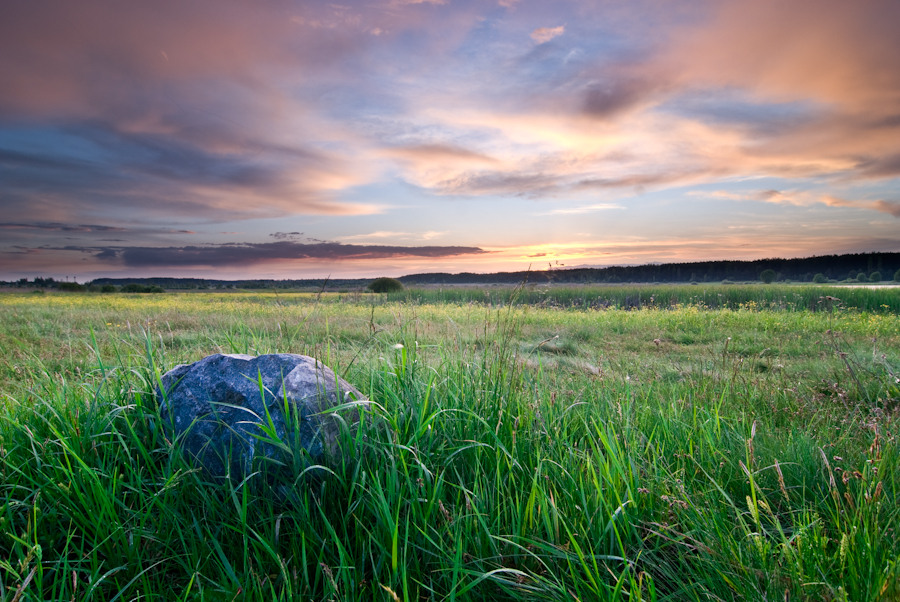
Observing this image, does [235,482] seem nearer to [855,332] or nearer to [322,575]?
[322,575]

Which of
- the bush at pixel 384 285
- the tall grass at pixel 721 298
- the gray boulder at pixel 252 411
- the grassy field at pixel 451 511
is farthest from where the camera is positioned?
the bush at pixel 384 285

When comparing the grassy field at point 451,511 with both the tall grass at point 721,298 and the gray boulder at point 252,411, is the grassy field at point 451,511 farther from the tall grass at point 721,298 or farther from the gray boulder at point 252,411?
the tall grass at point 721,298

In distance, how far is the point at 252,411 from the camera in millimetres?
2213

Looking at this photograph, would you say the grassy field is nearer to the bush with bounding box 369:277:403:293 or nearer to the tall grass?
the tall grass

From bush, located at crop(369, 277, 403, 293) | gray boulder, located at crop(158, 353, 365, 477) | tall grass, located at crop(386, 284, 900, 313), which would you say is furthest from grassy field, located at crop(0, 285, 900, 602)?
bush, located at crop(369, 277, 403, 293)

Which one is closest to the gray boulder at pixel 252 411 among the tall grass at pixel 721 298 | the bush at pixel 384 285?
the tall grass at pixel 721 298

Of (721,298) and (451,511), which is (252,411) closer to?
(451,511)

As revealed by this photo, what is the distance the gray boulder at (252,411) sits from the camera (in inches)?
84.5

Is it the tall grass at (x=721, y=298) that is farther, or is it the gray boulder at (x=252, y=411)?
the tall grass at (x=721, y=298)

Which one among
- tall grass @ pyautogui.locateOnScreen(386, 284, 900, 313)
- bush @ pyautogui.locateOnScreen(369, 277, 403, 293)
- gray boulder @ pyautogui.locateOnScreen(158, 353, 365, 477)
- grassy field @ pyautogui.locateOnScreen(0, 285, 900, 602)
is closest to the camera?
grassy field @ pyautogui.locateOnScreen(0, 285, 900, 602)

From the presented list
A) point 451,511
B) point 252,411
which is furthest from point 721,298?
point 252,411

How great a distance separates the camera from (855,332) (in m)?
11.8

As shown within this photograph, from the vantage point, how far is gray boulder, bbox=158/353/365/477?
7.04 feet

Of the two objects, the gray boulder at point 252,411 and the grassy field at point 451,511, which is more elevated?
the gray boulder at point 252,411
